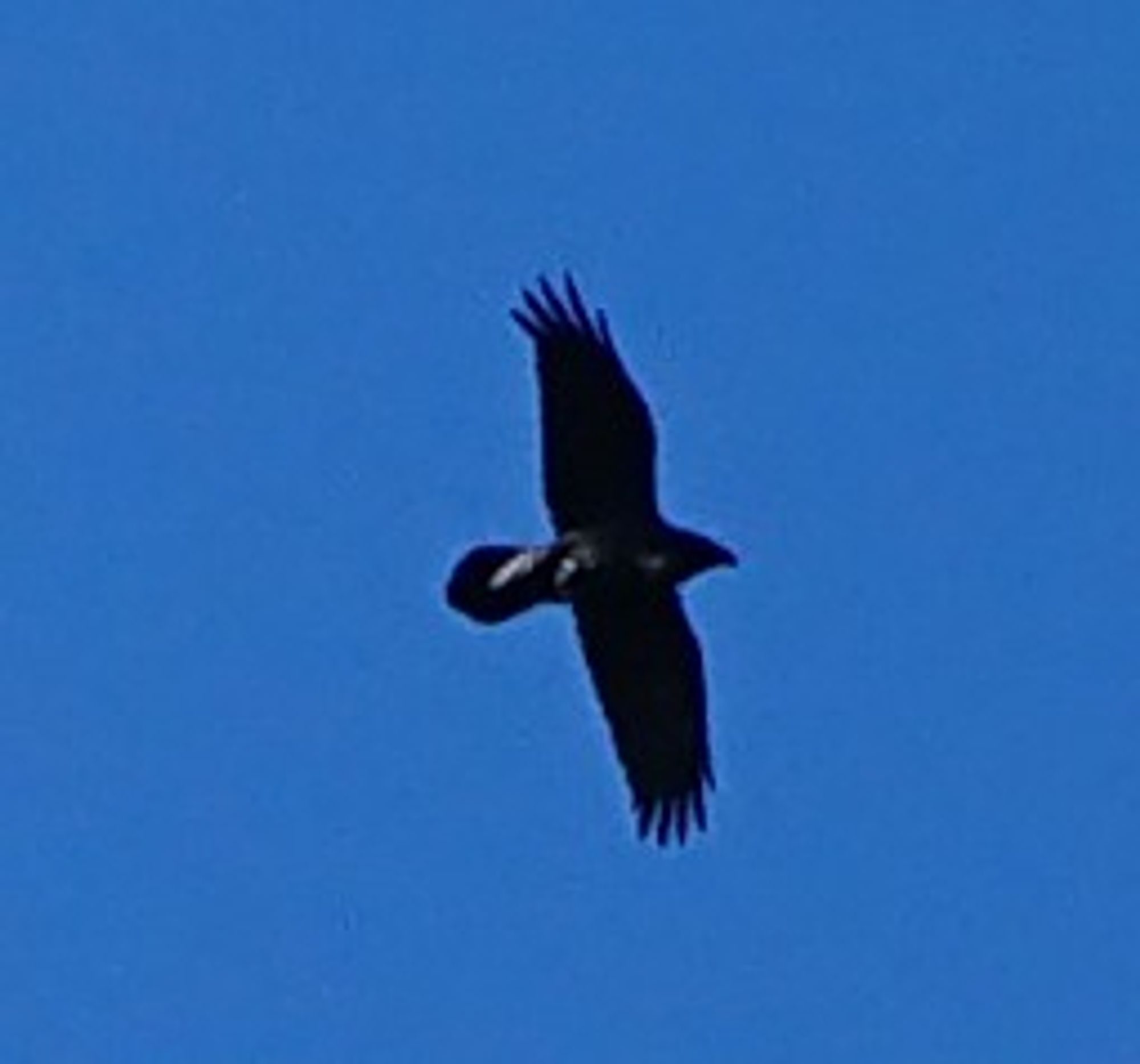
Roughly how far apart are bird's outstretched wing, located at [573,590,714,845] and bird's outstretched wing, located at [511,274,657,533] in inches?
18.8

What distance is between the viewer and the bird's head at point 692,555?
47.3 m

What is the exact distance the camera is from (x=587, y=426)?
154 feet

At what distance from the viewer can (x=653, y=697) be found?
156 ft

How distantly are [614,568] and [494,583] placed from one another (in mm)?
589

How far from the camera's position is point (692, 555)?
47.4 metres

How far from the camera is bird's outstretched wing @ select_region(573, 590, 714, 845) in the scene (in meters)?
47.4

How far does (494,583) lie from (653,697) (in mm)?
1091

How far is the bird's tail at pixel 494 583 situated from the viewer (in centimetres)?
4691

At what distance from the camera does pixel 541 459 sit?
47000 millimetres

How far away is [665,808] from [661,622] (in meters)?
0.85

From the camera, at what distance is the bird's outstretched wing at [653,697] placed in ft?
156

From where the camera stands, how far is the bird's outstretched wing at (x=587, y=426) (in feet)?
154

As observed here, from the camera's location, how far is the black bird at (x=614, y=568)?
1848 inches

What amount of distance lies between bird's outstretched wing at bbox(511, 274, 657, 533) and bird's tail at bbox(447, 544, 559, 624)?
0.25m
